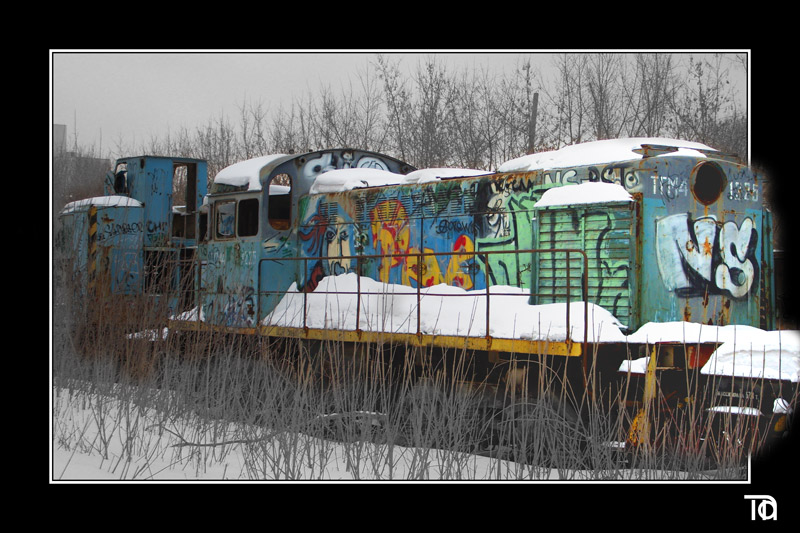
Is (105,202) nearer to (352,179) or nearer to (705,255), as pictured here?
(352,179)

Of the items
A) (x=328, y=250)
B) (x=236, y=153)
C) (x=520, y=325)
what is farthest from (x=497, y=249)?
(x=236, y=153)

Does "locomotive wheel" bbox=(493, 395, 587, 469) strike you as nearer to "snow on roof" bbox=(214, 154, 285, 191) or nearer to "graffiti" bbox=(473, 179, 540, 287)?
"graffiti" bbox=(473, 179, 540, 287)

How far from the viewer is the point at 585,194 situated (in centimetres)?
639

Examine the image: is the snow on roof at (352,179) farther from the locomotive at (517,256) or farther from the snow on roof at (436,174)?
the snow on roof at (436,174)

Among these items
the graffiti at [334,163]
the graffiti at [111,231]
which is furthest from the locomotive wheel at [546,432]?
the graffiti at [111,231]

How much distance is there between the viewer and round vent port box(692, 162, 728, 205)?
6477 mm

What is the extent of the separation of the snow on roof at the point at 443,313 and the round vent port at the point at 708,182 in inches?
57.3

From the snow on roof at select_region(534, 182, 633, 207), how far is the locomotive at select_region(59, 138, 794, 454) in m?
0.01

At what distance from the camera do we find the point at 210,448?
18.4 ft

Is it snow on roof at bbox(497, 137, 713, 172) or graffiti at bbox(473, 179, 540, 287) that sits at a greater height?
snow on roof at bbox(497, 137, 713, 172)

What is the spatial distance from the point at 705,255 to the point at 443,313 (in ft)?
8.15

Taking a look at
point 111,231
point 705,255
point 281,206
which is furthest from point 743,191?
point 111,231

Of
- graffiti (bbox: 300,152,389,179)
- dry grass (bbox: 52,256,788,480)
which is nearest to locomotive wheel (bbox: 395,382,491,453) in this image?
dry grass (bbox: 52,256,788,480)

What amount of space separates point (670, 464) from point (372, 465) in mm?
2124
